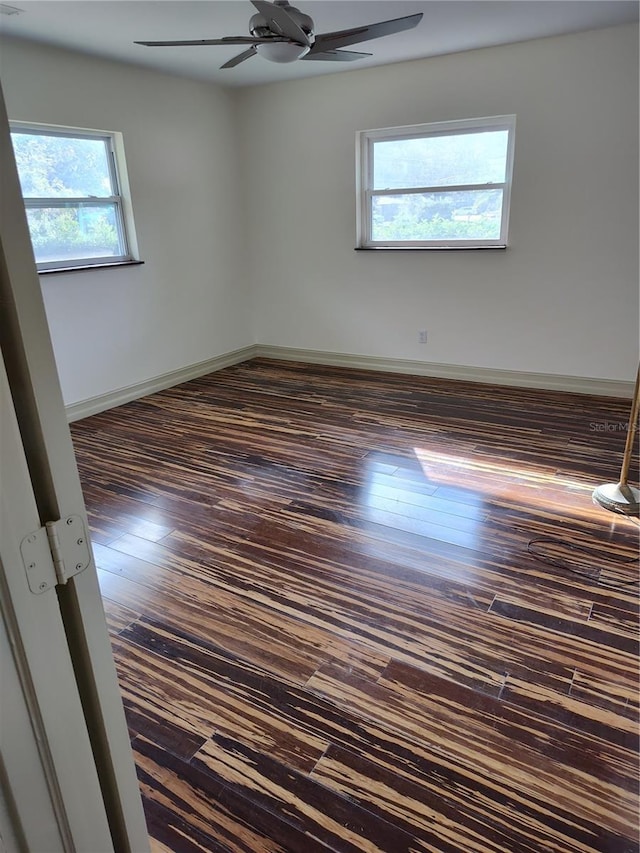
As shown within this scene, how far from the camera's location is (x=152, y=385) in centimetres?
509

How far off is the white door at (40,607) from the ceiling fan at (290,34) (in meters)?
2.23

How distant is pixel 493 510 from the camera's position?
9.59 ft

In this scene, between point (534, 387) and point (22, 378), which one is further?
point (534, 387)

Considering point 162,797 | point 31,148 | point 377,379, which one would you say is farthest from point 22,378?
point 377,379

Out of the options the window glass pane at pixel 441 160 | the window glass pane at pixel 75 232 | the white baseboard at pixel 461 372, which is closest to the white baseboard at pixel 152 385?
the white baseboard at pixel 461 372

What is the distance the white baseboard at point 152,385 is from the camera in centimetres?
448

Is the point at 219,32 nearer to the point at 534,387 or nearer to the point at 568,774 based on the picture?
the point at 534,387

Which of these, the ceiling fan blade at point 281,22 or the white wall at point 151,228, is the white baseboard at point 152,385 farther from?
the ceiling fan blade at point 281,22

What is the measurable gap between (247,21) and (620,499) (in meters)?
3.45

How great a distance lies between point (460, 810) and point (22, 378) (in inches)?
58.7

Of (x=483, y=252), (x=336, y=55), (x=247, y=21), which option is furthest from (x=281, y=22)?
(x=483, y=252)

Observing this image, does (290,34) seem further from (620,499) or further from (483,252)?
(620,499)

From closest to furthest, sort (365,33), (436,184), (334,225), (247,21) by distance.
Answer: (365,33)
(247,21)
(436,184)
(334,225)

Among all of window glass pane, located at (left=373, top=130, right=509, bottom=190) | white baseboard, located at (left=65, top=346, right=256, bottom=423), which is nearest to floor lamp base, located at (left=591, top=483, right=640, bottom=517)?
window glass pane, located at (left=373, top=130, right=509, bottom=190)
